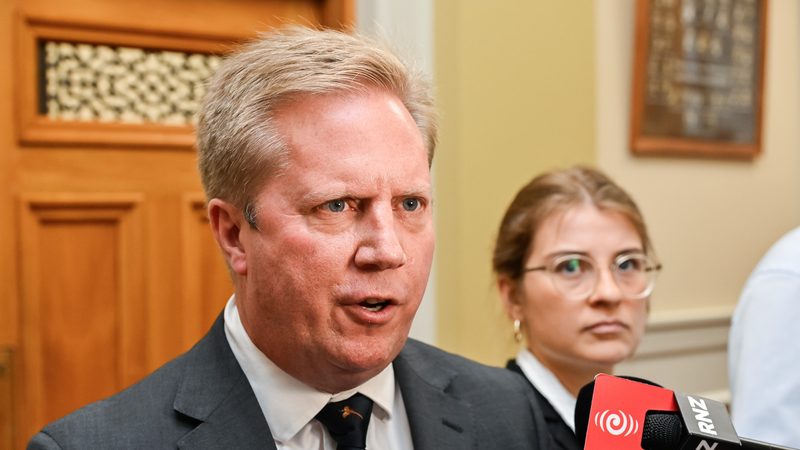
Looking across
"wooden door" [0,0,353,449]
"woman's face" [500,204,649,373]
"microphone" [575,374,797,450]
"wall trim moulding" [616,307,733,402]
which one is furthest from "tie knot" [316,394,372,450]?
"wall trim moulding" [616,307,733,402]

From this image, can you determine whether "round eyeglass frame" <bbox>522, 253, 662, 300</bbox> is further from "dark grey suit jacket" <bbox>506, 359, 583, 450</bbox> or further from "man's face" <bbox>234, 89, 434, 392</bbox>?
"man's face" <bbox>234, 89, 434, 392</bbox>

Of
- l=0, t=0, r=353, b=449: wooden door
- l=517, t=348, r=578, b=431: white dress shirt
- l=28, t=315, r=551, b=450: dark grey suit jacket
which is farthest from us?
l=0, t=0, r=353, b=449: wooden door

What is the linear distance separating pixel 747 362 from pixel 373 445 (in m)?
0.80

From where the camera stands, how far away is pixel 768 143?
3.88 m

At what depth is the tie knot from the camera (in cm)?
131

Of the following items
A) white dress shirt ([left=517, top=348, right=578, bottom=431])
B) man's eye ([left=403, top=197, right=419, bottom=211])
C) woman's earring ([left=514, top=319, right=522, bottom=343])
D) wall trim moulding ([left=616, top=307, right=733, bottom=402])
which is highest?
→ man's eye ([left=403, top=197, right=419, bottom=211])

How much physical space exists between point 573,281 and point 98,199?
4.45 ft

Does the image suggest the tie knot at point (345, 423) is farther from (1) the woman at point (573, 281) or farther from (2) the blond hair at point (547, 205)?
(2) the blond hair at point (547, 205)

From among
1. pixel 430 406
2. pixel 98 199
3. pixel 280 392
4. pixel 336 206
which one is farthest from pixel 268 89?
pixel 98 199

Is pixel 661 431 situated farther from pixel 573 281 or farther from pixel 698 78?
pixel 698 78

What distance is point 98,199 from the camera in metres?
2.53

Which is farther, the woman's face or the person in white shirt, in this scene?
the woman's face

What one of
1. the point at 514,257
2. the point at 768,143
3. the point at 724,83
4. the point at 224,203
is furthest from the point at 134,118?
the point at 768,143

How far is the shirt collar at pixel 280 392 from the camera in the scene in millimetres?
1308
